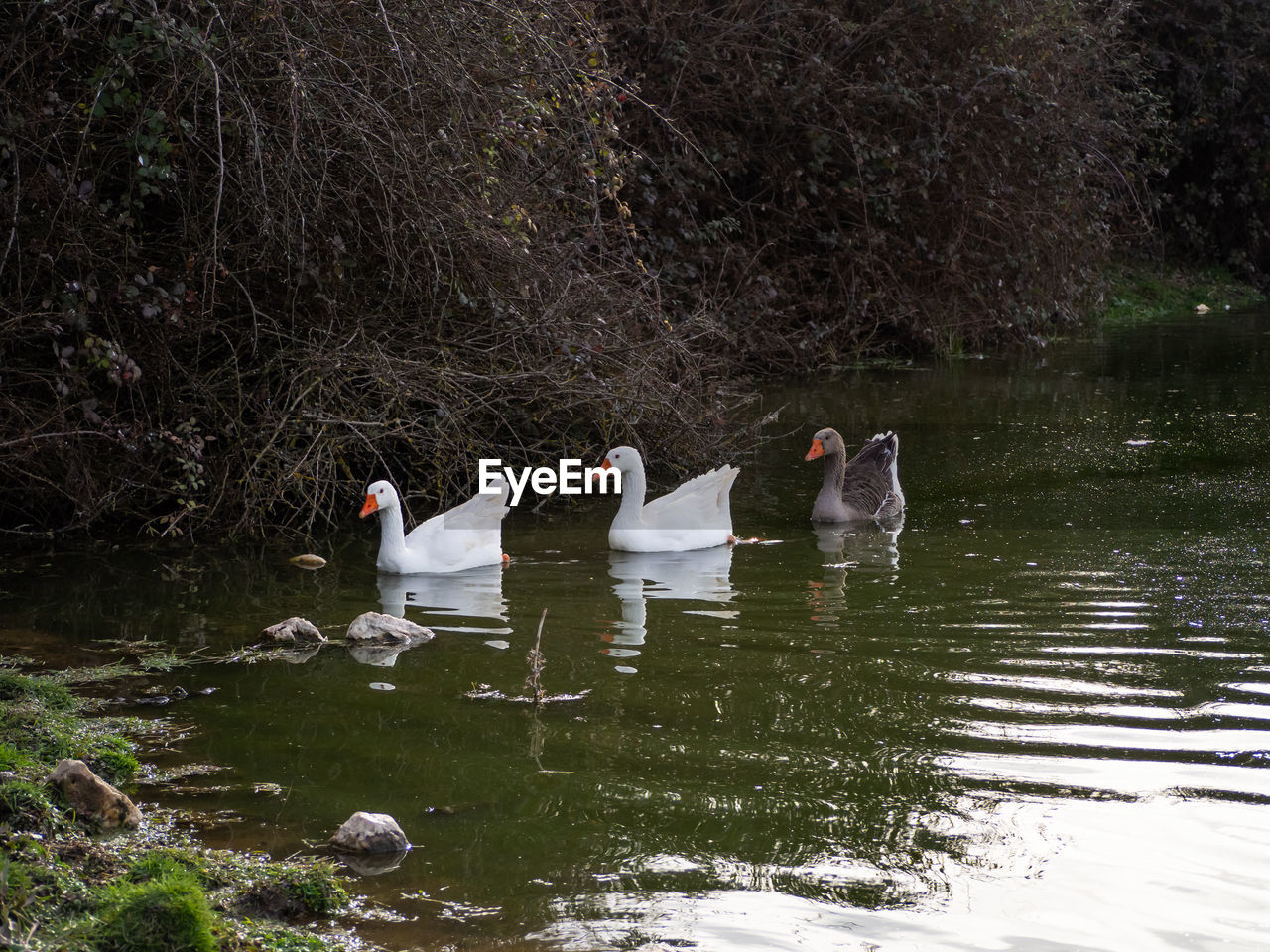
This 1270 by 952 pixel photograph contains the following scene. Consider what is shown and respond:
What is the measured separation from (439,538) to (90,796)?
3890 millimetres

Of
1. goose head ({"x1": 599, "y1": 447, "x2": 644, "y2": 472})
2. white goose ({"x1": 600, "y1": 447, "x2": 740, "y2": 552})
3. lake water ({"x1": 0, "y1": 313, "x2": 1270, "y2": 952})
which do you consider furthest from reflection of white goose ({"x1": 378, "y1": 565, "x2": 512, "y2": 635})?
goose head ({"x1": 599, "y1": 447, "x2": 644, "y2": 472})

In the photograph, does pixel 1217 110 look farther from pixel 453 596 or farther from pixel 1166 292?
pixel 453 596

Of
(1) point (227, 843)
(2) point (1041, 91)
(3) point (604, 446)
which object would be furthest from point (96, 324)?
(2) point (1041, 91)

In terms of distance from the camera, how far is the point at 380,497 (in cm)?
820

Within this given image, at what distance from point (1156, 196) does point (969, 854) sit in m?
24.5

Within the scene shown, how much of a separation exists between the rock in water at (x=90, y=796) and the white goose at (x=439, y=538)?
3.70m

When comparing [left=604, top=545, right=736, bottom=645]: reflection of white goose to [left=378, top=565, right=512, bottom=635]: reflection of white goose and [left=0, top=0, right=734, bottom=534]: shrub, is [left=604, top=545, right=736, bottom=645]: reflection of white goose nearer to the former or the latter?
[left=378, top=565, right=512, bottom=635]: reflection of white goose

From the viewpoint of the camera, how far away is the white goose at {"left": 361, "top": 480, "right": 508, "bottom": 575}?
798 centimetres

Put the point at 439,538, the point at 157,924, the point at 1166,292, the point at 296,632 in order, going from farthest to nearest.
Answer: the point at 1166,292 → the point at 439,538 → the point at 296,632 → the point at 157,924

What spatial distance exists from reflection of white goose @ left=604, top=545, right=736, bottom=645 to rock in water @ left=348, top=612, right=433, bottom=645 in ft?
2.90

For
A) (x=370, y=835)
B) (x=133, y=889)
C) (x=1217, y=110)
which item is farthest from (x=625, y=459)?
(x=1217, y=110)

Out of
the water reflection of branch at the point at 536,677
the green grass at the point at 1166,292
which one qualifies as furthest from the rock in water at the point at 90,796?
the green grass at the point at 1166,292

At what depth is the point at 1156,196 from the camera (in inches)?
1033

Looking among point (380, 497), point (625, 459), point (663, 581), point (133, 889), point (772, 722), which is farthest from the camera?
point (625, 459)
